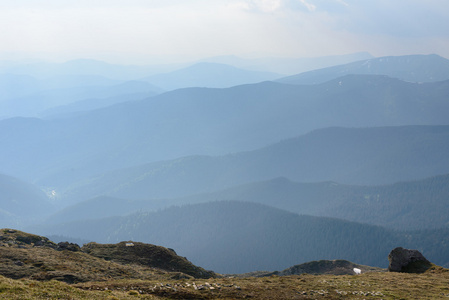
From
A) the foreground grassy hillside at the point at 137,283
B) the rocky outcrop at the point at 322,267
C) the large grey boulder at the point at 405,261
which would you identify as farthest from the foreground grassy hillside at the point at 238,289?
the rocky outcrop at the point at 322,267

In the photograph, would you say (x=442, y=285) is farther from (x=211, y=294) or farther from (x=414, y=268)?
(x=211, y=294)

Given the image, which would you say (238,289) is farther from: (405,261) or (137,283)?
(405,261)

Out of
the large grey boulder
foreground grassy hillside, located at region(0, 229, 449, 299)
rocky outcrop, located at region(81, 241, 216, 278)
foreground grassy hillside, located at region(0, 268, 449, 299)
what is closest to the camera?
foreground grassy hillside, located at region(0, 268, 449, 299)

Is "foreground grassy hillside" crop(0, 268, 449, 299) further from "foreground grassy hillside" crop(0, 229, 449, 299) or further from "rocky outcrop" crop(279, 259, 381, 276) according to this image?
"rocky outcrop" crop(279, 259, 381, 276)

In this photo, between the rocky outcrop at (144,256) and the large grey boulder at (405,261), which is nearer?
the large grey boulder at (405,261)

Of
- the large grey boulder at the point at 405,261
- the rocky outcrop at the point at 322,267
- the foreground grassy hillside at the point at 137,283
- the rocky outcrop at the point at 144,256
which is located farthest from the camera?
the rocky outcrop at the point at 322,267

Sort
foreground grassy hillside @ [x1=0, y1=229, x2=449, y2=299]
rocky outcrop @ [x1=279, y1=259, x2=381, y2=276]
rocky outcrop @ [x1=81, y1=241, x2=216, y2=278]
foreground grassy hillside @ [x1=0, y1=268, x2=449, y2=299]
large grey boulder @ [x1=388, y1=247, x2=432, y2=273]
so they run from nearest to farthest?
foreground grassy hillside @ [x1=0, y1=268, x2=449, y2=299] < foreground grassy hillside @ [x1=0, y1=229, x2=449, y2=299] < large grey boulder @ [x1=388, y1=247, x2=432, y2=273] < rocky outcrop @ [x1=81, y1=241, x2=216, y2=278] < rocky outcrop @ [x1=279, y1=259, x2=381, y2=276]

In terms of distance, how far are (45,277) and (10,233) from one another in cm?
2951

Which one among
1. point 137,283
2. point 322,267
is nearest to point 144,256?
point 137,283

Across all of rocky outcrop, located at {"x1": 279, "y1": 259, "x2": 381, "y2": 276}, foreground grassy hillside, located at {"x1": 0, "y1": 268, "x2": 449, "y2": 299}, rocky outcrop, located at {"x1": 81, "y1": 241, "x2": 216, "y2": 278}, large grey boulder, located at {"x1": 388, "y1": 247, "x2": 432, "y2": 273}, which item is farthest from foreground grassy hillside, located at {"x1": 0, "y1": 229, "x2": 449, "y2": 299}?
rocky outcrop, located at {"x1": 279, "y1": 259, "x2": 381, "y2": 276}

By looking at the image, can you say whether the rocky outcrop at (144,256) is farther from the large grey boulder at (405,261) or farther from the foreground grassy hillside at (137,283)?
the large grey boulder at (405,261)

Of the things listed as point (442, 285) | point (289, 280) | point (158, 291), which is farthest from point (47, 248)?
point (442, 285)

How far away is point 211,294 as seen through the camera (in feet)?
113

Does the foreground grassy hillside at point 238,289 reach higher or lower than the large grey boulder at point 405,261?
lower
